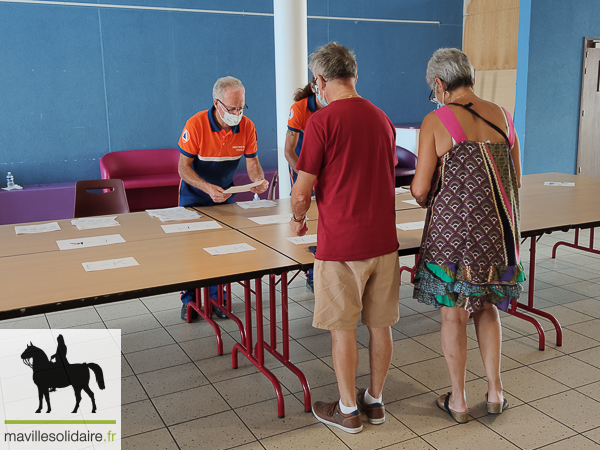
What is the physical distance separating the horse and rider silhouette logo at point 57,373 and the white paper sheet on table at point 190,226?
2.85ft

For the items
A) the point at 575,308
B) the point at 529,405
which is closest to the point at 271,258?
the point at 529,405

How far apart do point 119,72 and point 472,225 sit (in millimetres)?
5682

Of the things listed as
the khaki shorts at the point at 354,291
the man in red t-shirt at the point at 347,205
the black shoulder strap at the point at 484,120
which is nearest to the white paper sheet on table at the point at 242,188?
the man in red t-shirt at the point at 347,205

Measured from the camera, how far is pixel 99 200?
4242mm

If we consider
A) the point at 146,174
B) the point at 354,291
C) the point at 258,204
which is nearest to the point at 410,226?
the point at 354,291

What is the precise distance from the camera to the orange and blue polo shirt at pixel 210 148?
388 centimetres

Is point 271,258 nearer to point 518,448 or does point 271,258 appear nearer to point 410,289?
point 518,448

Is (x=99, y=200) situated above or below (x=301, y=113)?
below

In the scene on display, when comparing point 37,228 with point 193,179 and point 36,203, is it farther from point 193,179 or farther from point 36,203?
point 36,203

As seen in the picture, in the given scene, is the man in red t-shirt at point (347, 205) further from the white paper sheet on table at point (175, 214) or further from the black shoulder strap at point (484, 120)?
the white paper sheet on table at point (175, 214)

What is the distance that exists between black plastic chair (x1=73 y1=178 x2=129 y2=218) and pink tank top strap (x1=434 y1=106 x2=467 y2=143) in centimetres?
261

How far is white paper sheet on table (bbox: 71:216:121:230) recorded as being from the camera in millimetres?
3363

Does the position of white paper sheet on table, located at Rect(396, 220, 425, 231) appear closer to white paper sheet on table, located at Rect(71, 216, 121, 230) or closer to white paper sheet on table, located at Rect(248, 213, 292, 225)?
white paper sheet on table, located at Rect(248, 213, 292, 225)

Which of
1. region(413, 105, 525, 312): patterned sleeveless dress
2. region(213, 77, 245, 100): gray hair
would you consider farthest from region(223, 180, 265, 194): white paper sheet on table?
region(413, 105, 525, 312): patterned sleeveless dress
